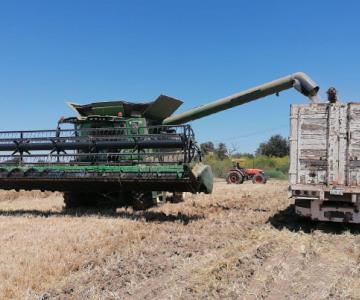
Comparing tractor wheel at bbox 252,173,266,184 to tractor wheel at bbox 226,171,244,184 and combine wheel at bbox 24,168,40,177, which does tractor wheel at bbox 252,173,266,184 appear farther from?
combine wheel at bbox 24,168,40,177

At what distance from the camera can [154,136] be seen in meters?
9.34

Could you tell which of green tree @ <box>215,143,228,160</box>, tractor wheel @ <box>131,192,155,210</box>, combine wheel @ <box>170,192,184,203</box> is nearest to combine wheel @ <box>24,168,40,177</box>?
tractor wheel @ <box>131,192,155,210</box>

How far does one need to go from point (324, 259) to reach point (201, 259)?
1.53 m

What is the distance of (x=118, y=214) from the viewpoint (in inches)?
384

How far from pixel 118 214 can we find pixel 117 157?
1.26 m

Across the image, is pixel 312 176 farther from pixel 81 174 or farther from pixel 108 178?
pixel 81 174

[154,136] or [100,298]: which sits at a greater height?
[154,136]

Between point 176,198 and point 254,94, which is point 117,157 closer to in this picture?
point 176,198

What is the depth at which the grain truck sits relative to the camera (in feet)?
26.4

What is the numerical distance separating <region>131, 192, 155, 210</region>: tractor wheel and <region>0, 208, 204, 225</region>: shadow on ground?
0.22 meters

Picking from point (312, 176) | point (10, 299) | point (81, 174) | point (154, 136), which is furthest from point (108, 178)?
point (10, 299)

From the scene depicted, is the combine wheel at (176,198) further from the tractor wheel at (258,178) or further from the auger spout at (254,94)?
the tractor wheel at (258,178)

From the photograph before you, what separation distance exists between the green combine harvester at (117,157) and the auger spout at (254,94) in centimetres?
3

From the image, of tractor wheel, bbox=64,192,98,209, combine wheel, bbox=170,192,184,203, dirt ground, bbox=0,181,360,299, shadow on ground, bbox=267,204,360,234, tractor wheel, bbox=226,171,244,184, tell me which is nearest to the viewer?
dirt ground, bbox=0,181,360,299
